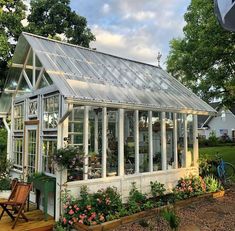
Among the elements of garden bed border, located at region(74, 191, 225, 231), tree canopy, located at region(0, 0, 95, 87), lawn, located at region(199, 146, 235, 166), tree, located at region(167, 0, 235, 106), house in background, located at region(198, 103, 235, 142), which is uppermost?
tree canopy, located at region(0, 0, 95, 87)

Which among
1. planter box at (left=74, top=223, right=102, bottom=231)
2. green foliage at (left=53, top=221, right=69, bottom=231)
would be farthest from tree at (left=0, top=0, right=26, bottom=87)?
planter box at (left=74, top=223, right=102, bottom=231)

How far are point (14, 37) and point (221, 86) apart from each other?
38.2 ft

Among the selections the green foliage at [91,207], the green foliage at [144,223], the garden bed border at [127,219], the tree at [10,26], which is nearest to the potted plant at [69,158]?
the green foliage at [91,207]

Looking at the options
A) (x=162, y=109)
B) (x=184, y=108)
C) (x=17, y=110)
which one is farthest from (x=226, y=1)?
(x=17, y=110)

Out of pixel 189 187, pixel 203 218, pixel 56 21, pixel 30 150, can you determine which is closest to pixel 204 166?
pixel 189 187

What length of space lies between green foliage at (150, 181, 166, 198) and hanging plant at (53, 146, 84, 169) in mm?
2542

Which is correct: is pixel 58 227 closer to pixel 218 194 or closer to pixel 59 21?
pixel 218 194

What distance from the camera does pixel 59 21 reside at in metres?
18.9

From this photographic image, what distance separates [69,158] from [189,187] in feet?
13.7

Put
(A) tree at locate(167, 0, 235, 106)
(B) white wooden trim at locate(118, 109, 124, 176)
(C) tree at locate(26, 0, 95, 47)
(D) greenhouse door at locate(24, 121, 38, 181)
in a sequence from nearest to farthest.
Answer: (B) white wooden trim at locate(118, 109, 124, 176)
(D) greenhouse door at locate(24, 121, 38, 181)
(A) tree at locate(167, 0, 235, 106)
(C) tree at locate(26, 0, 95, 47)

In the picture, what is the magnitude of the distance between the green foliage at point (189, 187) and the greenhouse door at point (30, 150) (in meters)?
4.12

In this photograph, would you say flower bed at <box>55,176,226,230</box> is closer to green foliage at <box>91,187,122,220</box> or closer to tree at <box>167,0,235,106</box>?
green foliage at <box>91,187,122,220</box>

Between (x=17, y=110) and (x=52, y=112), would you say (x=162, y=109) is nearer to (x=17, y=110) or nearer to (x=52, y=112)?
(x=52, y=112)

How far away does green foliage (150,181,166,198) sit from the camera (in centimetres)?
795
